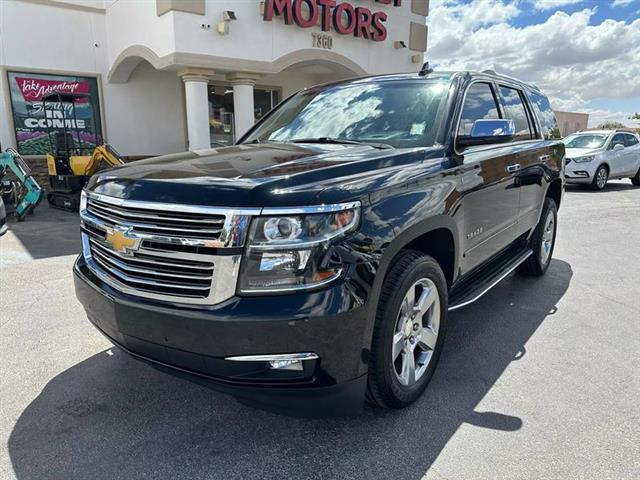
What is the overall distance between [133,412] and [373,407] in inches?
55.3

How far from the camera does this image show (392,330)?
2451 millimetres

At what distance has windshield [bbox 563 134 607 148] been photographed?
47.1 feet

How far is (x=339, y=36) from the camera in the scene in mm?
13305

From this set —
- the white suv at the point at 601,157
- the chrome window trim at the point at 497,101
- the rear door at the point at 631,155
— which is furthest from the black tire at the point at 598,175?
the chrome window trim at the point at 497,101

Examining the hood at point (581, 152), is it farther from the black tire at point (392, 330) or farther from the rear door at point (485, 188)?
the black tire at point (392, 330)

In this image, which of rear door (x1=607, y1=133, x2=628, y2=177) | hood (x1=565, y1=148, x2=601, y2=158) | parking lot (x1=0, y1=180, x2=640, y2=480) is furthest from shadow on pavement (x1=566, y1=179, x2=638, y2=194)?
parking lot (x1=0, y1=180, x2=640, y2=480)

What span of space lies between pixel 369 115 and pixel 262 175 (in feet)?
4.98

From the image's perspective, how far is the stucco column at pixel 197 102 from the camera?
10766mm

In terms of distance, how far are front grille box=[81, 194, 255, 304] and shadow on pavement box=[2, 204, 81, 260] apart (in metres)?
4.77

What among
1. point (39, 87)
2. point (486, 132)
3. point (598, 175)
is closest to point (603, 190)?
point (598, 175)

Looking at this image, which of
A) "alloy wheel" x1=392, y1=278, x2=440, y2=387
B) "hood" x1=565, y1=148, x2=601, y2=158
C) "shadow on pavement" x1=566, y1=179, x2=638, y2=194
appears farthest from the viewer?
"shadow on pavement" x1=566, y1=179, x2=638, y2=194

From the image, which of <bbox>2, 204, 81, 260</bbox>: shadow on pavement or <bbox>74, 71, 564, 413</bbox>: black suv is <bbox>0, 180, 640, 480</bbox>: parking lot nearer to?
<bbox>74, 71, 564, 413</bbox>: black suv

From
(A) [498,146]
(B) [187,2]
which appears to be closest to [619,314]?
(A) [498,146]

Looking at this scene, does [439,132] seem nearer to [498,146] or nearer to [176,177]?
[498,146]
